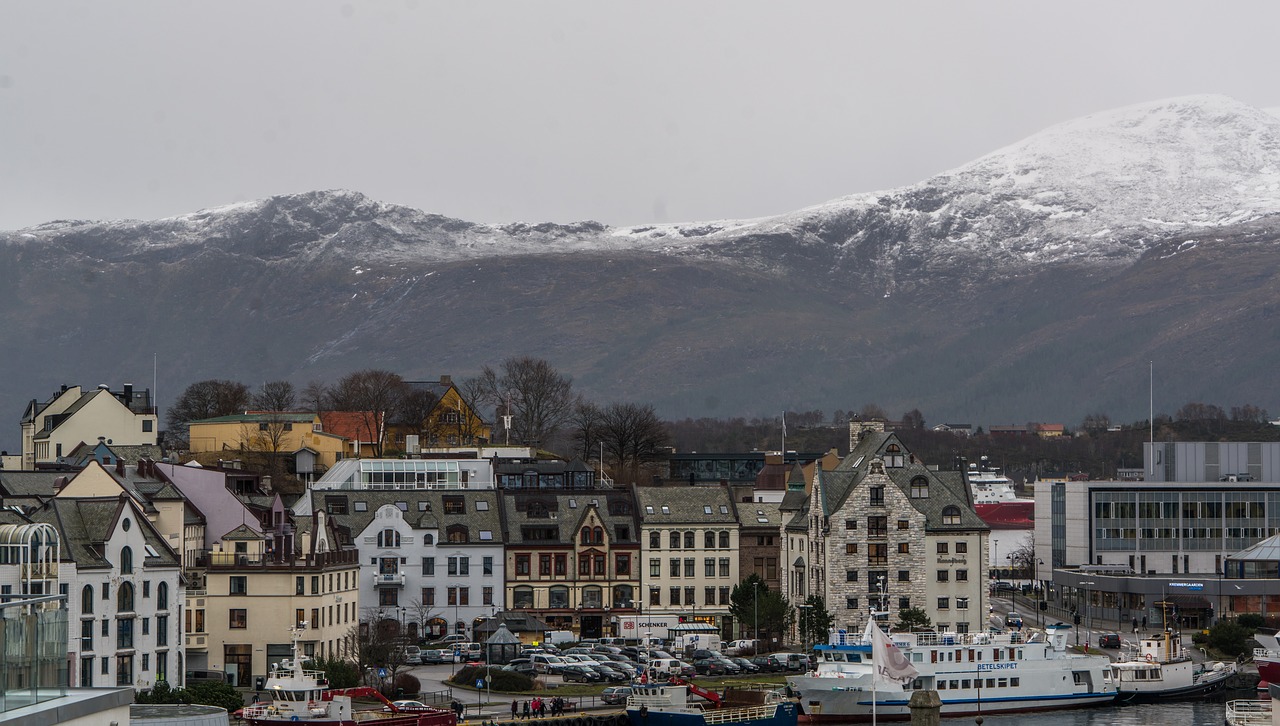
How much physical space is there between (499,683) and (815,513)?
116 ft

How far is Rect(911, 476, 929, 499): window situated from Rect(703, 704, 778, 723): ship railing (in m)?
38.0

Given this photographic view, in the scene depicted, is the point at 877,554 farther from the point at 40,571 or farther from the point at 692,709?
the point at 40,571

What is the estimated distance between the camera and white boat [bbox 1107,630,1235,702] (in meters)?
121

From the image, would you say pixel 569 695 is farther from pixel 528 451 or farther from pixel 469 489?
pixel 528 451

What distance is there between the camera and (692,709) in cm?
10019

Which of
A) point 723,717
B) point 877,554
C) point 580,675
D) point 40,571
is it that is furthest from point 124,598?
point 877,554

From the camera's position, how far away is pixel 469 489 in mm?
146000

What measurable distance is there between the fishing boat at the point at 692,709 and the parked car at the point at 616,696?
76 cm

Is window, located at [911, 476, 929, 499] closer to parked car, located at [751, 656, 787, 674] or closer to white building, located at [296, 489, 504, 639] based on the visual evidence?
parked car, located at [751, 656, 787, 674]

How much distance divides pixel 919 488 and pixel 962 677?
2374cm

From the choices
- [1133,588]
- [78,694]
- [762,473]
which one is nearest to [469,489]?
[762,473]

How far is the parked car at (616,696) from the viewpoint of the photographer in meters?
104

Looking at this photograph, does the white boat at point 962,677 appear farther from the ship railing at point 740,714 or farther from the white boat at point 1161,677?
the ship railing at point 740,714

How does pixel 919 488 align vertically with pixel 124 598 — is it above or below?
above
